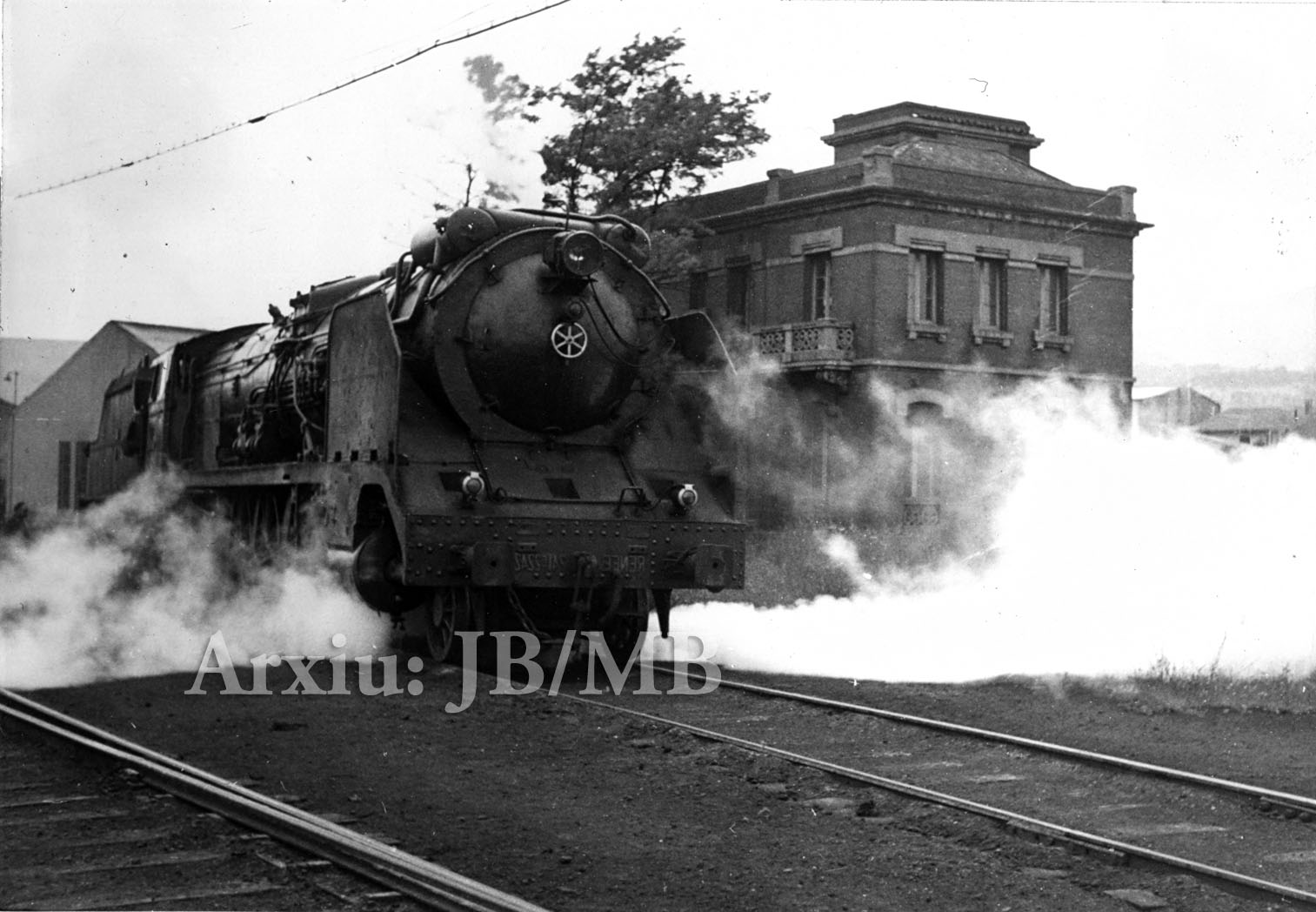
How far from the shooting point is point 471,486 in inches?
373

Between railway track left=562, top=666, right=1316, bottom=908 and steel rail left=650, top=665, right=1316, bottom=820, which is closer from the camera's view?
railway track left=562, top=666, right=1316, bottom=908

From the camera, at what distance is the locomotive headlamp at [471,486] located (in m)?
9.48

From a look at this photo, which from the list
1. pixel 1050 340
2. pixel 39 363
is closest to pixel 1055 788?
pixel 1050 340

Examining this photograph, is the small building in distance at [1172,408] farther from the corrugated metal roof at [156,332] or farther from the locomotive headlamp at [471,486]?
the locomotive headlamp at [471,486]

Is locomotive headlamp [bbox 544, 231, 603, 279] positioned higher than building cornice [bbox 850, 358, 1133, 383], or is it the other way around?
building cornice [bbox 850, 358, 1133, 383]

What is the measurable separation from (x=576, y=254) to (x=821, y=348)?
16224 millimetres

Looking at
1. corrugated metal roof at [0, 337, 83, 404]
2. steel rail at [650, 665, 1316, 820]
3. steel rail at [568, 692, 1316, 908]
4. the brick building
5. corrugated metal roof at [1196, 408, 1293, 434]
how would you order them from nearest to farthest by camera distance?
steel rail at [568, 692, 1316, 908], steel rail at [650, 665, 1316, 820], corrugated metal roof at [1196, 408, 1293, 434], corrugated metal roof at [0, 337, 83, 404], the brick building

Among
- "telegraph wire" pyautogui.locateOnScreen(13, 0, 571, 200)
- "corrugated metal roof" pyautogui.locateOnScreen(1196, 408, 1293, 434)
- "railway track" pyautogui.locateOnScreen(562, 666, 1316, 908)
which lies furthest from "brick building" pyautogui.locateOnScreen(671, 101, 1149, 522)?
"railway track" pyautogui.locateOnScreen(562, 666, 1316, 908)

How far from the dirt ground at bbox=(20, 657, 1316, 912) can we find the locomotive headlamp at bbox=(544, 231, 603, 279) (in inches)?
116

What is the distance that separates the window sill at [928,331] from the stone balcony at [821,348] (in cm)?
111

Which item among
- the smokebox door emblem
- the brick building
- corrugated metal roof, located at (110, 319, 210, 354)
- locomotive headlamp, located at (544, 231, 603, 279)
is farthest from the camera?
the brick building

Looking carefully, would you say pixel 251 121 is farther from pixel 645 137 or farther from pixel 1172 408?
pixel 1172 408

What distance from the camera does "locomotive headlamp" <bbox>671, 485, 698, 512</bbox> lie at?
1021 cm

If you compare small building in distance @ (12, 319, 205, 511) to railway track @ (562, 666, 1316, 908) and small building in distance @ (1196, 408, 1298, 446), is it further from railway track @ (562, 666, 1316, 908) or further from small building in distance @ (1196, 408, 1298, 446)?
small building in distance @ (1196, 408, 1298, 446)
